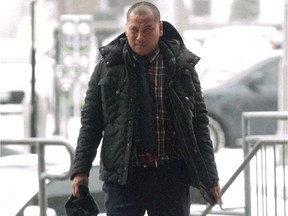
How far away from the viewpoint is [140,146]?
177 inches

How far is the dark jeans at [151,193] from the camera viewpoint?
178 inches

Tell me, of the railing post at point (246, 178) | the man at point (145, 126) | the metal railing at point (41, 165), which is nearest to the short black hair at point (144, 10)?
the man at point (145, 126)

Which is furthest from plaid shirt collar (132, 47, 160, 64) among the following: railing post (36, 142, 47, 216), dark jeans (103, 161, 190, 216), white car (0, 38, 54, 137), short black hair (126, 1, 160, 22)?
white car (0, 38, 54, 137)

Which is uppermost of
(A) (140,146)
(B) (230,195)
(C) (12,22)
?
(C) (12,22)

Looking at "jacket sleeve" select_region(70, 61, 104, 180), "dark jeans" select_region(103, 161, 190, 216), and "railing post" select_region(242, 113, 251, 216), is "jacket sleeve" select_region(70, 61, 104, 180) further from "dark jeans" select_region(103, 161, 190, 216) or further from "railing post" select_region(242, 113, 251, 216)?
"railing post" select_region(242, 113, 251, 216)

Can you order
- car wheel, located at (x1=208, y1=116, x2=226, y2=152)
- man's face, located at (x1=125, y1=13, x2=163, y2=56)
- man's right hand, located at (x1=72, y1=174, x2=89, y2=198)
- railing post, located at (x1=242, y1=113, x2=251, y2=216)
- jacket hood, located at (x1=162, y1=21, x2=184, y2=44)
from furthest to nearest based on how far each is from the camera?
1. car wheel, located at (x1=208, y1=116, x2=226, y2=152)
2. railing post, located at (x1=242, y1=113, x2=251, y2=216)
3. jacket hood, located at (x1=162, y1=21, x2=184, y2=44)
4. man's right hand, located at (x1=72, y1=174, x2=89, y2=198)
5. man's face, located at (x1=125, y1=13, x2=163, y2=56)

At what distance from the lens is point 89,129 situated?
181 inches

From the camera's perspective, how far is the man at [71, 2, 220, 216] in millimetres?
4488

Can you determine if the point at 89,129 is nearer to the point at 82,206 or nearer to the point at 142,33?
the point at 82,206

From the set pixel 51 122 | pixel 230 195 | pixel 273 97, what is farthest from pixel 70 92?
pixel 230 195

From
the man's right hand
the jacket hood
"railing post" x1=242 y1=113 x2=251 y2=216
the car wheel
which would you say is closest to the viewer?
the man's right hand

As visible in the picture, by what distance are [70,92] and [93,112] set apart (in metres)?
13.3

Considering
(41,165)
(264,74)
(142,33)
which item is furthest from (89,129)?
(264,74)

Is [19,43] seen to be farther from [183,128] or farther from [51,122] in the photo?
[183,128]
